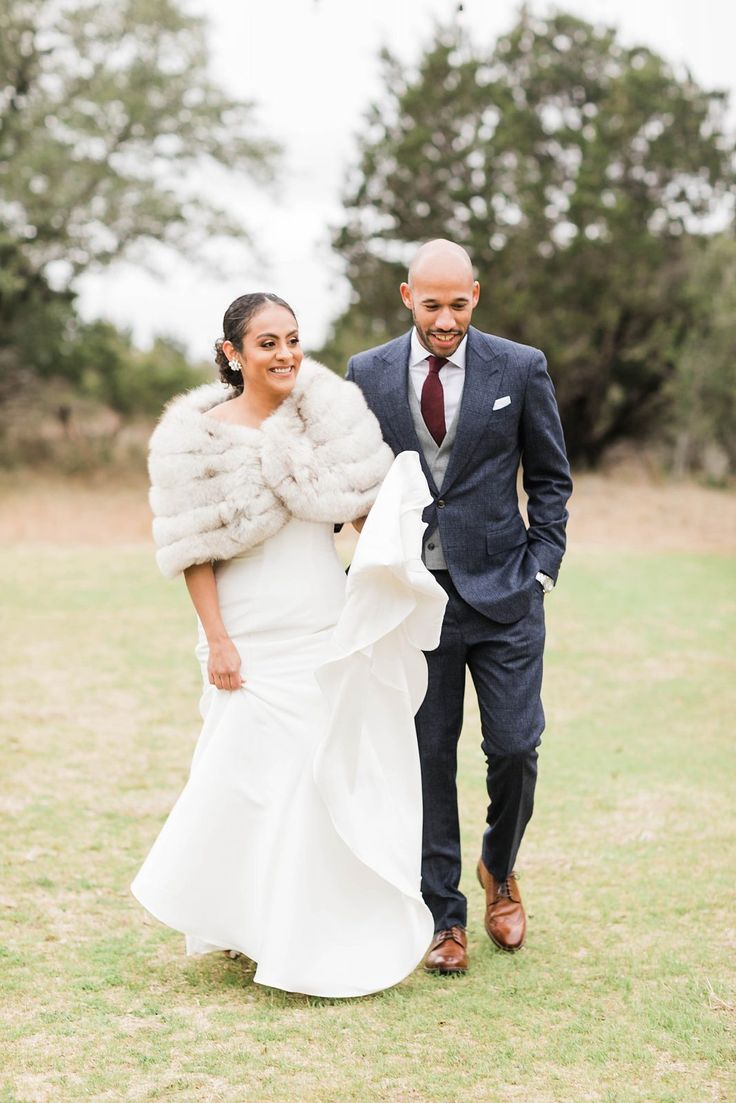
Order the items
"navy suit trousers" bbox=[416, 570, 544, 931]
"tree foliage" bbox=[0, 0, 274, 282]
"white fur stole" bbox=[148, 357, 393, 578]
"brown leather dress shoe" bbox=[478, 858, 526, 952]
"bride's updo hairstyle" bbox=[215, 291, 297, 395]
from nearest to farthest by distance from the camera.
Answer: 1. "white fur stole" bbox=[148, 357, 393, 578]
2. "bride's updo hairstyle" bbox=[215, 291, 297, 395]
3. "navy suit trousers" bbox=[416, 570, 544, 931]
4. "brown leather dress shoe" bbox=[478, 858, 526, 952]
5. "tree foliage" bbox=[0, 0, 274, 282]

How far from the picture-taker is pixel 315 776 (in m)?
3.71

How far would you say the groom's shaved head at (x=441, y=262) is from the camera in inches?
150

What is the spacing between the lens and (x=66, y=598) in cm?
1245

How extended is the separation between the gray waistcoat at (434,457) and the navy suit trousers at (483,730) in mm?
50

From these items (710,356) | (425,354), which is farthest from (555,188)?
(425,354)

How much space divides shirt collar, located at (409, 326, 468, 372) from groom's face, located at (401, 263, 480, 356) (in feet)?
0.24

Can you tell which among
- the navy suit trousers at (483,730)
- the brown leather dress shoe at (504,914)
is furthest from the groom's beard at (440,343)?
the brown leather dress shoe at (504,914)

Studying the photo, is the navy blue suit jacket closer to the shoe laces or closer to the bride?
the bride

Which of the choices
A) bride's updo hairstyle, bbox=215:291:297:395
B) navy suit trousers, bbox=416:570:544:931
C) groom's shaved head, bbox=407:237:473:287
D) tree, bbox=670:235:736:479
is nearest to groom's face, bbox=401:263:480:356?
groom's shaved head, bbox=407:237:473:287

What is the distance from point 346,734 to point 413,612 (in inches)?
16.3

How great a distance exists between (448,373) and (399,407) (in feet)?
0.67

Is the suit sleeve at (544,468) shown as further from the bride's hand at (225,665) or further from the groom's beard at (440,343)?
the bride's hand at (225,665)

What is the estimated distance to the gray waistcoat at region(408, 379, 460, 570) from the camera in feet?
13.2

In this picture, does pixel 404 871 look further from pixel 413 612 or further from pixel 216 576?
pixel 216 576
